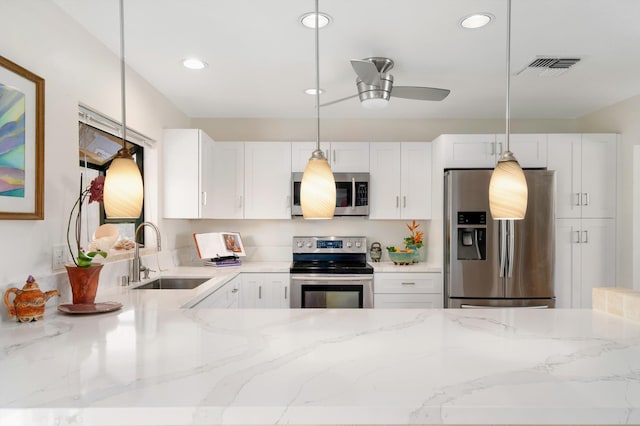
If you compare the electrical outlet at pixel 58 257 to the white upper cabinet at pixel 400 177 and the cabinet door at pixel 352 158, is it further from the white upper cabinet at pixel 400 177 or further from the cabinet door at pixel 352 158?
the white upper cabinet at pixel 400 177

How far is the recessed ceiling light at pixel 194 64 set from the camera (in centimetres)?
264

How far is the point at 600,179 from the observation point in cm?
362

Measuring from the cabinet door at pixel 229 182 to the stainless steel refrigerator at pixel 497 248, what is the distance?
1949 millimetres

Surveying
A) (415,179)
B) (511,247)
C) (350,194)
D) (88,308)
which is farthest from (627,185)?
(88,308)

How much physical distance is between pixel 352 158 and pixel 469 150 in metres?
1.06

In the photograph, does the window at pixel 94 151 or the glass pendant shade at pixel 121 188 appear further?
the window at pixel 94 151

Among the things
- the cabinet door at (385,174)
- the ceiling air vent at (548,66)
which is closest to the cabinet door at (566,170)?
the ceiling air vent at (548,66)

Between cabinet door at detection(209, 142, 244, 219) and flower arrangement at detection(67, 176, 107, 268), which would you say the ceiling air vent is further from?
flower arrangement at detection(67, 176, 107, 268)

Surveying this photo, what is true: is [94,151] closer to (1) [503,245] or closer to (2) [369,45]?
(2) [369,45]

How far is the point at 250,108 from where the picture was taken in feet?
12.6

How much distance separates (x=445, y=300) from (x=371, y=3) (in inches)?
99.1

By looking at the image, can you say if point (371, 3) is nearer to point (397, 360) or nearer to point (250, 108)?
point (397, 360)

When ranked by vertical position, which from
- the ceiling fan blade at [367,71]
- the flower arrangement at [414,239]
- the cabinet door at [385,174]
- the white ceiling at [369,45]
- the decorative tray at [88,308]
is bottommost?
the decorative tray at [88,308]

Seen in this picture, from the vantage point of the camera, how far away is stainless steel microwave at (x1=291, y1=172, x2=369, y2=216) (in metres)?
3.90
